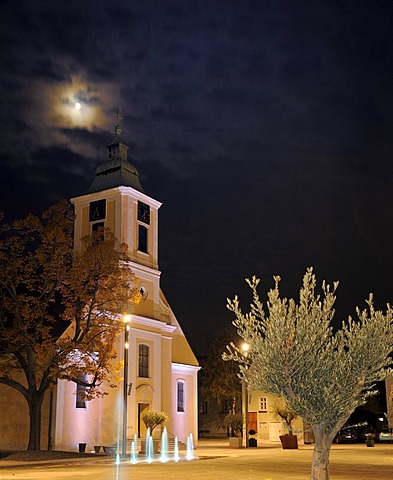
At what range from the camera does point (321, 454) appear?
43.8 ft

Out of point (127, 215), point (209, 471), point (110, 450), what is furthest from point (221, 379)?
point (209, 471)

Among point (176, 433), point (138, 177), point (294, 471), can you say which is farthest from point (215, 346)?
point (294, 471)

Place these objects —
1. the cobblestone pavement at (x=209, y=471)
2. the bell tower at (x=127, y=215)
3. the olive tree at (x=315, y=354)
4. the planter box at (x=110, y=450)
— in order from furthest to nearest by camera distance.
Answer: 1. the bell tower at (x=127, y=215)
2. the planter box at (x=110, y=450)
3. the cobblestone pavement at (x=209, y=471)
4. the olive tree at (x=315, y=354)

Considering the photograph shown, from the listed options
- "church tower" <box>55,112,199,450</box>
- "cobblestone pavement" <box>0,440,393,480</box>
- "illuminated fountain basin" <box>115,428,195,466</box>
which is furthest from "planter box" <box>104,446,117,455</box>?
"cobblestone pavement" <box>0,440,393,480</box>

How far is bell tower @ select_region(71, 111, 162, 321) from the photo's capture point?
43312 mm

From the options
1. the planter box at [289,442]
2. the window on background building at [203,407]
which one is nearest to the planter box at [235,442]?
the planter box at [289,442]

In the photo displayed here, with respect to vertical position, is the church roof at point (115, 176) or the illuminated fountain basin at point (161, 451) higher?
the church roof at point (115, 176)

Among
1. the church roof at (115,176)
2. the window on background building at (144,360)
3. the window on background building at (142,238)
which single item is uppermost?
the church roof at (115,176)

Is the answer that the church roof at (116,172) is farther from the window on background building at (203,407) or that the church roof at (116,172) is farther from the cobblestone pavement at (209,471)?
the window on background building at (203,407)

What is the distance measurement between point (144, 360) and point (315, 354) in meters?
31.0

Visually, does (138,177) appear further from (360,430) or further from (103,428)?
(360,430)

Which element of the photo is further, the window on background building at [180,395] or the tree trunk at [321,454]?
the window on background building at [180,395]

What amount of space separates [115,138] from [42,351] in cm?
2056

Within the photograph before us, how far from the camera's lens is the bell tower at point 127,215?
4331cm
